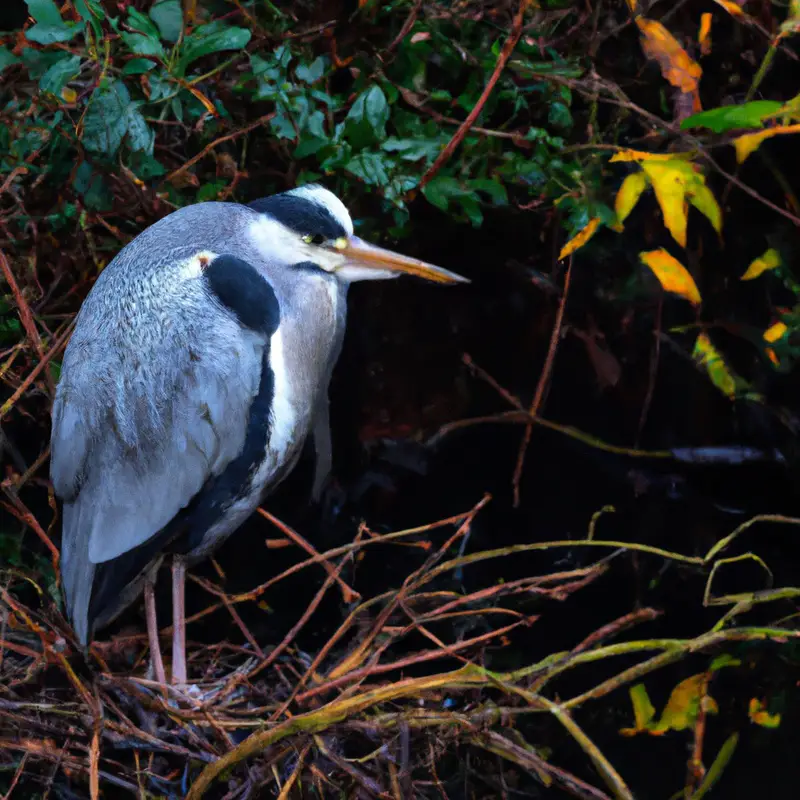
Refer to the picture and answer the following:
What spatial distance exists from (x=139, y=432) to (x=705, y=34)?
830 millimetres

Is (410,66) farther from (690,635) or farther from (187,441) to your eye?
(690,635)

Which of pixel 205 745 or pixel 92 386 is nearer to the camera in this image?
pixel 205 745

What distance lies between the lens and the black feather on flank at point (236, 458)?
4.15 ft

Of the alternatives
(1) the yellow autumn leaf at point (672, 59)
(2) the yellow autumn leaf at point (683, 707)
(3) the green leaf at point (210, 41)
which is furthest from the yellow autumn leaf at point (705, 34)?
(2) the yellow autumn leaf at point (683, 707)

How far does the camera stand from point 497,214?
134 cm

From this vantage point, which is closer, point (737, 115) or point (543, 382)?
point (737, 115)

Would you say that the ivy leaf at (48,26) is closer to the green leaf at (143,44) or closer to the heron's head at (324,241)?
the green leaf at (143,44)

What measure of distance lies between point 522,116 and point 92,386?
2.02ft

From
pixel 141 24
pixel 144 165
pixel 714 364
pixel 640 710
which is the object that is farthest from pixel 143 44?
pixel 640 710

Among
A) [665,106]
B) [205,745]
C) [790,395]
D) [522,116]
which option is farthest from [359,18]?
[205,745]

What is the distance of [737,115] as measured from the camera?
1.18m

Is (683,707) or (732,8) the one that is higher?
(732,8)

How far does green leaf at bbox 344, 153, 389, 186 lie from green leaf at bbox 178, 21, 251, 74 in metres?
0.18

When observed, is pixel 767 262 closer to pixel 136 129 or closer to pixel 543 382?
pixel 543 382
